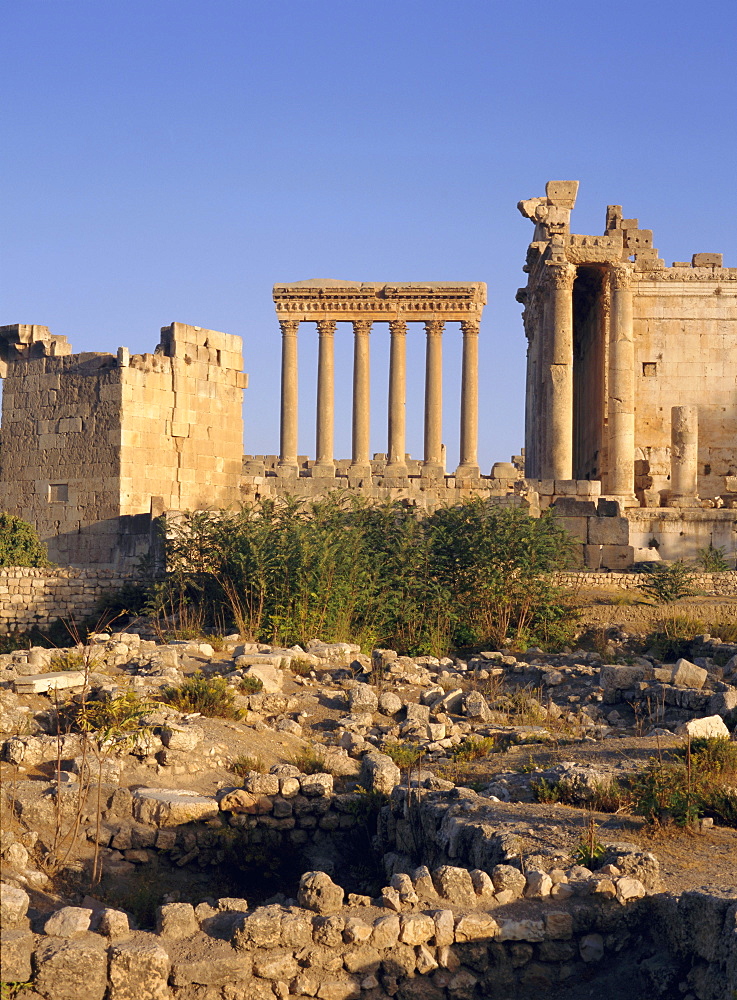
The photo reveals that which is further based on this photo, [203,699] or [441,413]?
[441,413]

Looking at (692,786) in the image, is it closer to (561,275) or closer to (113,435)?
(113,435)

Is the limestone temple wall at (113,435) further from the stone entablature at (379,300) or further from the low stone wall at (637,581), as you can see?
the stone entablature at (379,300)

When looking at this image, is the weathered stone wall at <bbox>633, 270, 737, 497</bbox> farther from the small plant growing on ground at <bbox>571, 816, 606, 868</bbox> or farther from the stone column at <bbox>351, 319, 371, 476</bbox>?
the small plant growing on ground at <bbox>571, 816, 606, 868</bbox>

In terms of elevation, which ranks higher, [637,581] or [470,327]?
[470,327]

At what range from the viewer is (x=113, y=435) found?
1892 cm

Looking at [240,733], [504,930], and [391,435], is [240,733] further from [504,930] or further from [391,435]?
[391,435]

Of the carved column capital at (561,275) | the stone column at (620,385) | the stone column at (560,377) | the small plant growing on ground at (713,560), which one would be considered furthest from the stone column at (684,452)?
the small plant growing on ground at (713,560)

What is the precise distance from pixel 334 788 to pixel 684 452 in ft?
64.3

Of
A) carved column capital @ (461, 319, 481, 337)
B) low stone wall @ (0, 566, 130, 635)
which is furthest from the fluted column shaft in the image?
low stone wall @ (0, 566, 130, 635)

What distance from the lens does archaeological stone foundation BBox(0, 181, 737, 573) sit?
19359 millimetres

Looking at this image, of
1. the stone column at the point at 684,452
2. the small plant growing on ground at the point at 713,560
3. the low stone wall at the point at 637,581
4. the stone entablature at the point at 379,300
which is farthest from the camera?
the stone entablature at the point at 379,300

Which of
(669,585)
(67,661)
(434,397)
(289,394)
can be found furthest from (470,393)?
(67,661)

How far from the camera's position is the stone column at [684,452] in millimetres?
26797

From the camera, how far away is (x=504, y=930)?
20.4ft
